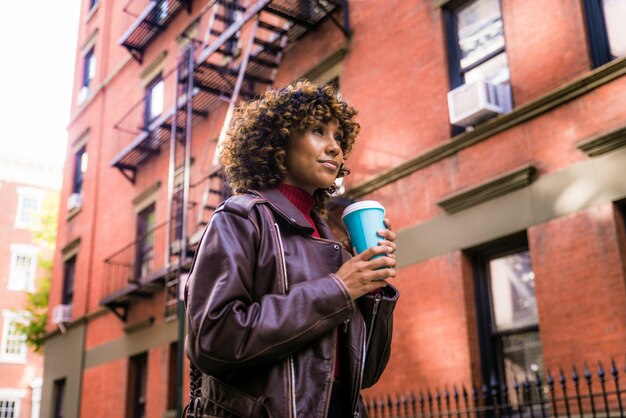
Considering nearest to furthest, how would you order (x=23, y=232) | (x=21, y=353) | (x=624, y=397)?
(x=624, y=397), (x=21, y=353), (x=23, y=232)

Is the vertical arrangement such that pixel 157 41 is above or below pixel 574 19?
above

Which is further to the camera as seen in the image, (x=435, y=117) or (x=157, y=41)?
(x=157, y=41)

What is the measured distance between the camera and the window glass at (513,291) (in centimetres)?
952

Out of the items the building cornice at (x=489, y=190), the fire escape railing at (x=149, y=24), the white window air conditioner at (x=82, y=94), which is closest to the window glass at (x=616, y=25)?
the building cornice at (x=489, y=190)

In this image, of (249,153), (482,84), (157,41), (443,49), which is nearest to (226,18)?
(157,41)

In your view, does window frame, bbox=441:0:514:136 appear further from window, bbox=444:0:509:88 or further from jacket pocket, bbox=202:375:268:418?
jacket pocket, bbox=202:375:268:418

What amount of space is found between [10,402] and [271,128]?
3969 cm

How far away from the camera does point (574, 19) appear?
364 inches

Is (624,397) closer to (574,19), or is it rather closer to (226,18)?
(574,19)

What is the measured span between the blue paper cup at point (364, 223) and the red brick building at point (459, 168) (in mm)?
2999

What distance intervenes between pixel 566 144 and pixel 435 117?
247cm

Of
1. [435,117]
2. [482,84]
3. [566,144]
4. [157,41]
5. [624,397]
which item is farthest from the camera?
[157,41]

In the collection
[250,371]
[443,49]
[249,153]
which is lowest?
[250,371]

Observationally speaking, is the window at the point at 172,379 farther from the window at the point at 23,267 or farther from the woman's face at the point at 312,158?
the window at the point at 23,267
